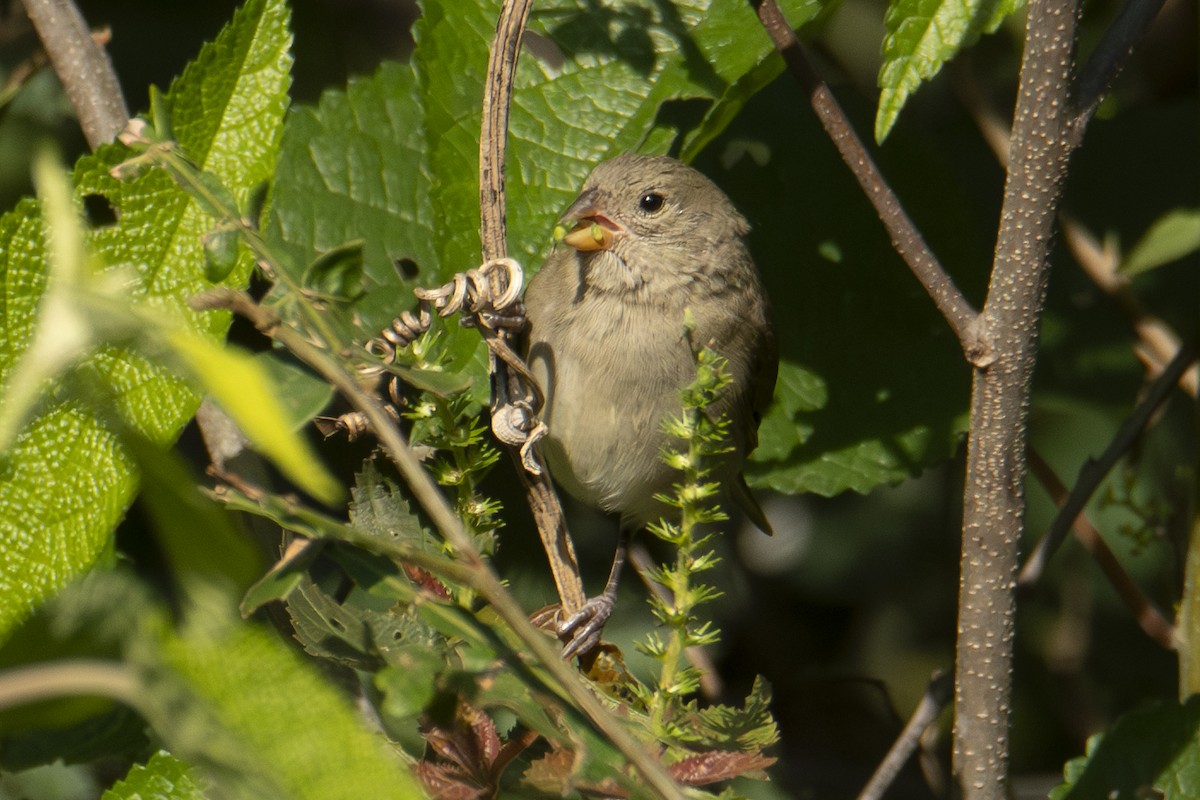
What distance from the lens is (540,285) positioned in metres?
3.12

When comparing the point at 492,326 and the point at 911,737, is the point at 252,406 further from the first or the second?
the point at 911,737

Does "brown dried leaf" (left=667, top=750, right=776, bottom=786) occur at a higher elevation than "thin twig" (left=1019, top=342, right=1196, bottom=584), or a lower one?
higher

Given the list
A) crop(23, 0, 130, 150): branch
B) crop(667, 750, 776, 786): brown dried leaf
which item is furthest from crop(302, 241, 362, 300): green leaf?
crop(23, 0, 130, 150): branch

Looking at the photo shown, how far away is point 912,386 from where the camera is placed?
2820 mm

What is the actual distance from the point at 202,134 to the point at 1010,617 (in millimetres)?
1277

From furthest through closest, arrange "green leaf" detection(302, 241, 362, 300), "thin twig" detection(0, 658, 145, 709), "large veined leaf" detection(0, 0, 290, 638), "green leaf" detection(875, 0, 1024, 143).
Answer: "green leaf" detection(875, 0, 1024, 143), "large veined leaf" detection(0, 0, 290, 638), "green leaf" detection(302, 241, 362, 300), "thin twig" detection(0, 658, 145, 709)

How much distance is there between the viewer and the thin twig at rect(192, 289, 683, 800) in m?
1.03

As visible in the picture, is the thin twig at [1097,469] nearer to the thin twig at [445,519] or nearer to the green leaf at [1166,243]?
the green leaf at [1166,243]

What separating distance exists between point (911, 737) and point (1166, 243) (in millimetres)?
1499

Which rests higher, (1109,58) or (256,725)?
(1109,58)

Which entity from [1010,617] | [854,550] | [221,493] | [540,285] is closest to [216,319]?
[221,493]

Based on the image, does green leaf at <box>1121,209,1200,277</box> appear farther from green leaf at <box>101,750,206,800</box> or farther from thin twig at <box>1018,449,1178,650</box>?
green leaf at <box>101,750,206,800</box>

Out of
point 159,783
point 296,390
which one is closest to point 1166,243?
point 159,783

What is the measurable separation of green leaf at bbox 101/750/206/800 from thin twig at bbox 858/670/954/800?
108cm
